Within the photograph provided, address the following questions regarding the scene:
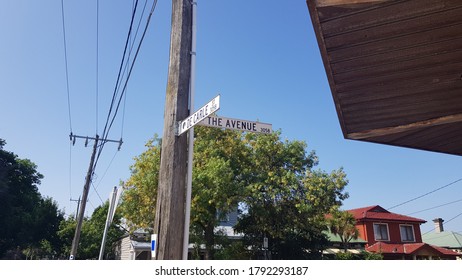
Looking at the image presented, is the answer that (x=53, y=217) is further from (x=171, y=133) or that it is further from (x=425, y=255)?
(x=171, y=133)

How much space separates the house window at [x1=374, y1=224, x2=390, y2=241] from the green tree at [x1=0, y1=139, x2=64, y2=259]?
3589cm

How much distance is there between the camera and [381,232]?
36594mm

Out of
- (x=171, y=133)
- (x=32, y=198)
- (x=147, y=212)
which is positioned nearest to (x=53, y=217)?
(x=32, y=198)

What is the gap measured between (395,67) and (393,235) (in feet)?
122

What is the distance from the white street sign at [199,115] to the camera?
4035mm

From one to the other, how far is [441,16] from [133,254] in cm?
2778

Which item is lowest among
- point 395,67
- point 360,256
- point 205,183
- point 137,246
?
point 360,256

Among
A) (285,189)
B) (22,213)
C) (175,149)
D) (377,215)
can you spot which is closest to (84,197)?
(285,189)

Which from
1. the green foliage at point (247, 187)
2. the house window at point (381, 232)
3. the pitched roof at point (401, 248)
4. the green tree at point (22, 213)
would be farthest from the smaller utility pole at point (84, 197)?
the house window at point (381, 232)

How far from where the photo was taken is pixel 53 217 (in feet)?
143

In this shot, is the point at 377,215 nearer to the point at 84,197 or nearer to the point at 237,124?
the point at 84,197

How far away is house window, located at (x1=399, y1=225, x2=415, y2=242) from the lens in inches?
1469
